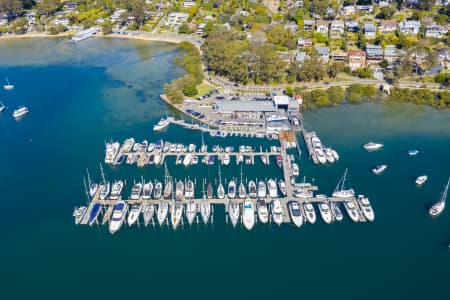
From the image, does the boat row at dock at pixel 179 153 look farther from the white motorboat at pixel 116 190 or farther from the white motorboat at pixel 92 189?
the white motorboat at pixel 92 189

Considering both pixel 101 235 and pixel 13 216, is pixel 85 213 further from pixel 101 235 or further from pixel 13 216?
pixel 13 216

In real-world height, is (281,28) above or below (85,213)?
above

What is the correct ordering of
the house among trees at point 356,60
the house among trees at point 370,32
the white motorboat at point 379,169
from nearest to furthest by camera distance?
the white motorboat at point 379,169 → the house among trees at point 356,60 → the house among trees at point 370,32

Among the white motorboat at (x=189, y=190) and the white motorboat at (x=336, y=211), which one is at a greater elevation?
the white motorboat at (x=189, y=190)

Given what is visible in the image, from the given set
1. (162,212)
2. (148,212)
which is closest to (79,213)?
(148,212)

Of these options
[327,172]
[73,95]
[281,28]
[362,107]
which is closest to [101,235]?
[327,172]

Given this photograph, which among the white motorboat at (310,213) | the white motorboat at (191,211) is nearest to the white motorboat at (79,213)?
the white motorboat at (191,211)

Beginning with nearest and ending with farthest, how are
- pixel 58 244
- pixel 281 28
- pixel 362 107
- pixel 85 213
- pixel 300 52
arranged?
pixel 58 244 → pixel 85 213 → pixel 362 107 → pixel 300 52 → pixel 281 28
